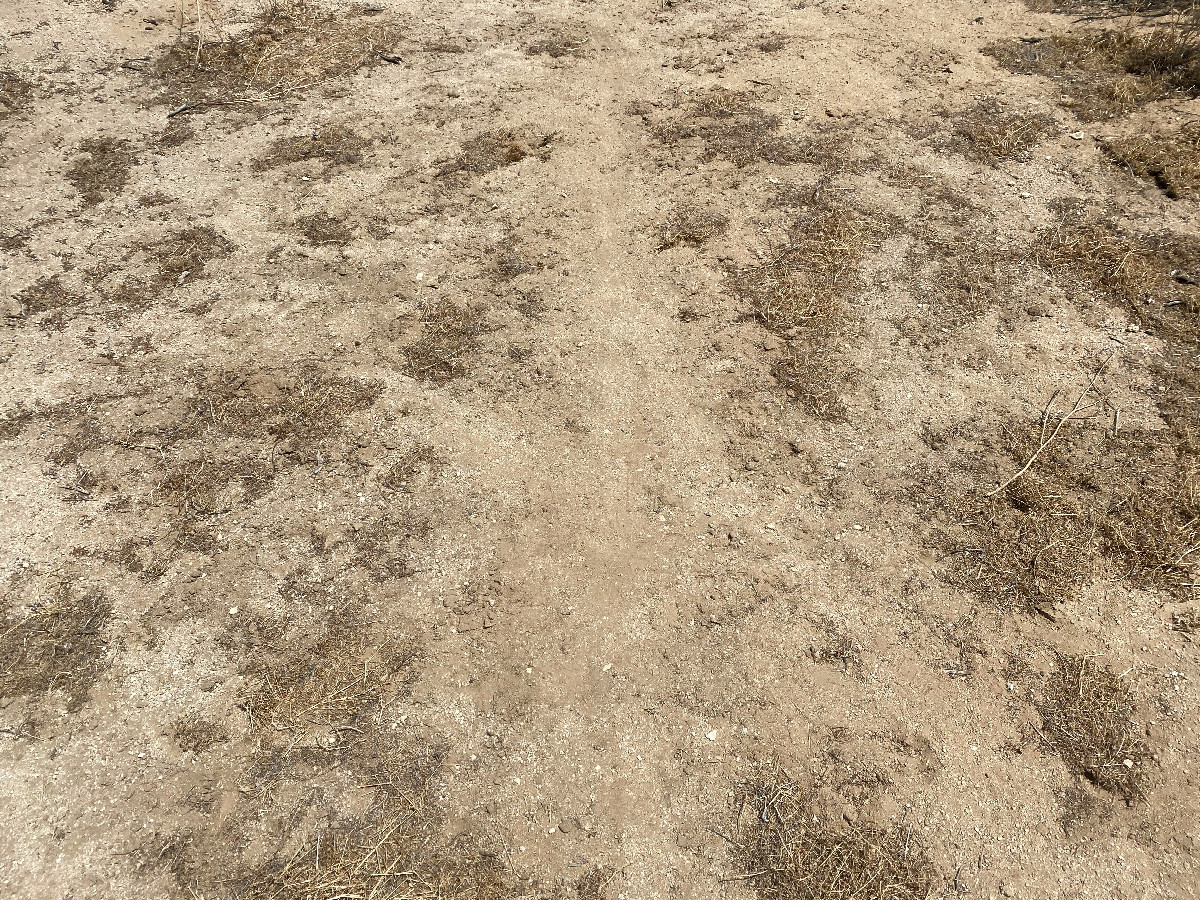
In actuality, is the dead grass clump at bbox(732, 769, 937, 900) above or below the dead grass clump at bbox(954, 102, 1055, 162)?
below

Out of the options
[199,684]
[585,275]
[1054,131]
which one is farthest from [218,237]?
[1054,131]

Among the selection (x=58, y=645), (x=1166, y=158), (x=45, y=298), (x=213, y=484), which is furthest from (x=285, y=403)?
(x=1166, y=158)

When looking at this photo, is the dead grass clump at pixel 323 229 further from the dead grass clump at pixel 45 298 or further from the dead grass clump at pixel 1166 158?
the dead grass clump at pixel 1166 158

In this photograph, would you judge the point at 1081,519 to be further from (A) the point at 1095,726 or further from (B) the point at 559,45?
(B) the point at 559,45

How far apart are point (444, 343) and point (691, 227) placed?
Result: 7.38 ft

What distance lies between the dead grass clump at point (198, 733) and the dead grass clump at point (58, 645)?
1.80ft

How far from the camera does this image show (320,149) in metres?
6.75

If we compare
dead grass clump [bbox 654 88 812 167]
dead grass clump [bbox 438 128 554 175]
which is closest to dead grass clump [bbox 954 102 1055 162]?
dead grass clump [bbox 654 88 812 167]

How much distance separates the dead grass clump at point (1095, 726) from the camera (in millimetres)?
3281

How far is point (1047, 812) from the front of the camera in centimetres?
319

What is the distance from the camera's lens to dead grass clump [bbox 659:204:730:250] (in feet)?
19.0

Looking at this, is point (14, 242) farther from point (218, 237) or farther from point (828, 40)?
point (828, 40)

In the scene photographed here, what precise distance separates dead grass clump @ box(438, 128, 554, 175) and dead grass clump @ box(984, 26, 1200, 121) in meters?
4.90

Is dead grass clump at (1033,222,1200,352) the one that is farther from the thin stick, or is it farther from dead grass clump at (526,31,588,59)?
dead grass clump at (526,31,588,59)
